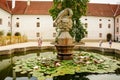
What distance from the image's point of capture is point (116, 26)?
54250 mm

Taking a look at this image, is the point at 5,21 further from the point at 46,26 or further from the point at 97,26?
the point at 97,26

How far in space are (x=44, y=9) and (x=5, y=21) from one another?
1132 centimetres

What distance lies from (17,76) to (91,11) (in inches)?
1819

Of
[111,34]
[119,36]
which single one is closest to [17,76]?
[119,36]

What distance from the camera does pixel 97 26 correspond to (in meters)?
54.9

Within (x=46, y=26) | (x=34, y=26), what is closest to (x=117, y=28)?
(x=46, y=26)

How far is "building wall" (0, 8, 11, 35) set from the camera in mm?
44812

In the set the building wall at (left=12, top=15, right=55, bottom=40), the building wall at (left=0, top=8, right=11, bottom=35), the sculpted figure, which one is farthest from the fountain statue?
the building wall at (left=12, top=15, right=55, bottom=40)

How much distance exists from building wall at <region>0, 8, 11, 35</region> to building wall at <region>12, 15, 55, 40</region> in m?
3.03

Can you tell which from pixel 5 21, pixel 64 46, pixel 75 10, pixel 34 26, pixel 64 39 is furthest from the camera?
pixel 34 26

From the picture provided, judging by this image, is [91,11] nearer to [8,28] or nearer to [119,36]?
[119,36]

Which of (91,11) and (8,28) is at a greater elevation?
(91,11)

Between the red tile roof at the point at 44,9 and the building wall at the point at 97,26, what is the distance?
3.52 feet

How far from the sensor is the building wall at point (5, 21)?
44812mm
